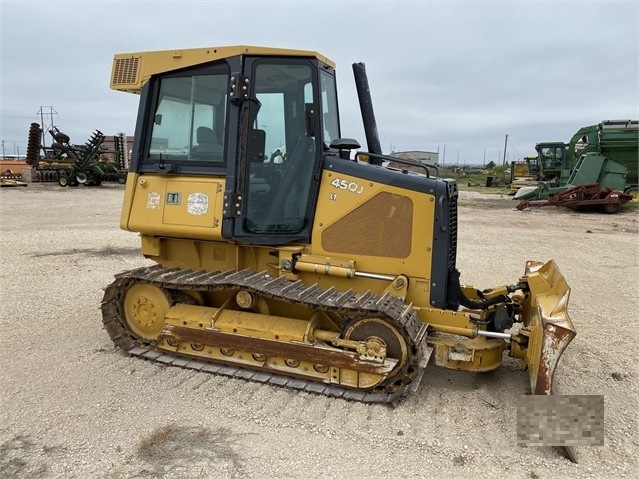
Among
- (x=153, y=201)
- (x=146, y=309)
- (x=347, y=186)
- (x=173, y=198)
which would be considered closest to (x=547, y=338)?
(x=347, y=186)

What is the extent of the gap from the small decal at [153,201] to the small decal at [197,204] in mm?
354

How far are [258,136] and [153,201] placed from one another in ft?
4.19

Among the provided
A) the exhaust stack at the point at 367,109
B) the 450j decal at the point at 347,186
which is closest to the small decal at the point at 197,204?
the 450j decal at the point at 347,186

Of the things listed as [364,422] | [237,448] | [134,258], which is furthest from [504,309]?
[134,258]

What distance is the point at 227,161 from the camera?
4.45 meters

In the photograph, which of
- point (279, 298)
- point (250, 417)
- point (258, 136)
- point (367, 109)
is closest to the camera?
point (250, 417)

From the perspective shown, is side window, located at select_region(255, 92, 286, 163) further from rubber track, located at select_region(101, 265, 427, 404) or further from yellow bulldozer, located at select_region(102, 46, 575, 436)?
rubber track, located at select_region(101, 265, 427, 404)

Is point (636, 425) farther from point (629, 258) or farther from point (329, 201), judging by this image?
point (629, 258)

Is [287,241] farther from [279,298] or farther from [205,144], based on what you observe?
[205,144]

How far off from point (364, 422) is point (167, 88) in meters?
3.52

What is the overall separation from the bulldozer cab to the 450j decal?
0.61 ft

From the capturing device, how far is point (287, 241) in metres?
4.54

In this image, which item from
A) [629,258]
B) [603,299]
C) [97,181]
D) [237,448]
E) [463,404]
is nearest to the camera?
[237,448]

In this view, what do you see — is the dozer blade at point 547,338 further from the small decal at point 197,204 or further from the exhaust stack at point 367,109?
the small decal at point 197,204
